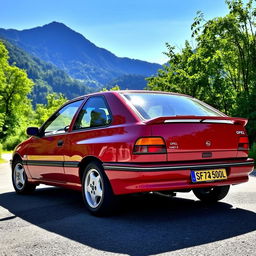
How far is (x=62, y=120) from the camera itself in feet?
20.8

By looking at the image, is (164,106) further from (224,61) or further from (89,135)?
(224,61)

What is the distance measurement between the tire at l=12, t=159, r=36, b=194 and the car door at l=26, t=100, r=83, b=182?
44 centimetres

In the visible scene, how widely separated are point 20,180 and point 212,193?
3.55m

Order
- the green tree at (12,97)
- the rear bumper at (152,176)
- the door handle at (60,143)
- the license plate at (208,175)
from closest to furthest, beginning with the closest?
the rear bumper at (152,176), the license plate at (208,175), the door handle at (60,143), the green tree at (12,97)

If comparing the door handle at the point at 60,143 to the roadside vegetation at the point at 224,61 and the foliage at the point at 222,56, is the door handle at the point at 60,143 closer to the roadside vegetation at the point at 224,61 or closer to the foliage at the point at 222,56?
the roadside vegetation at the point at 224,61

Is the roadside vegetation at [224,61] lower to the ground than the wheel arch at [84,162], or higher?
higher

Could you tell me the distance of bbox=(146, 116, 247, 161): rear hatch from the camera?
4.61m

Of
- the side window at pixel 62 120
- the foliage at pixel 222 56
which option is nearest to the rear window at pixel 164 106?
the side window at pixel 62 120

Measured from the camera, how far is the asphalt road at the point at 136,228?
3.58m

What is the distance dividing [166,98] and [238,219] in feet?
6.11

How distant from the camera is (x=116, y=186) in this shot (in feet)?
15.5

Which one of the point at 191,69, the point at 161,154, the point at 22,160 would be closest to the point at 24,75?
the point at 191,69

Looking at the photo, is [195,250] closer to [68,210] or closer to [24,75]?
[68,210]

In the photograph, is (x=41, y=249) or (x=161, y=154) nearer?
(x=41, y=249)
